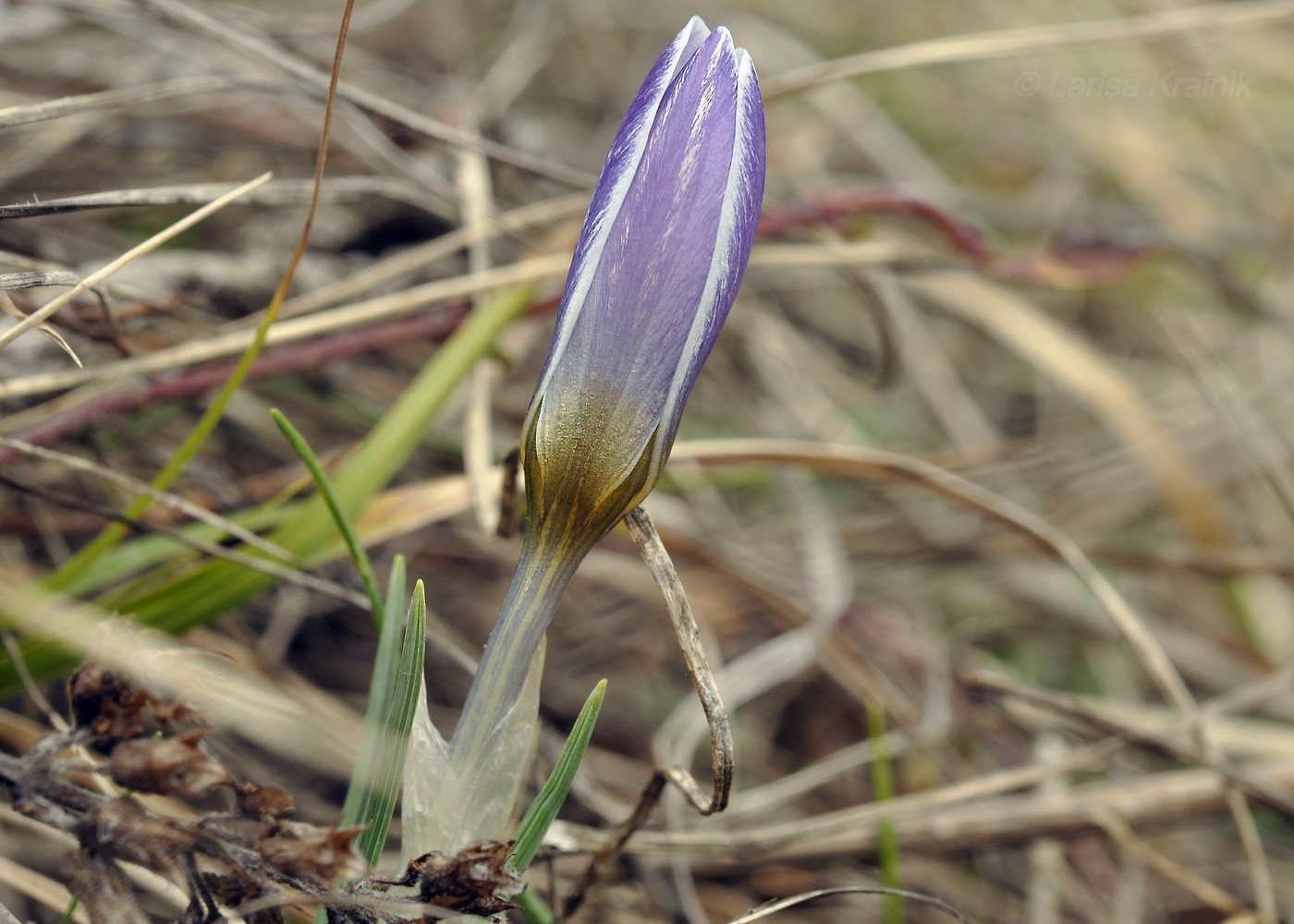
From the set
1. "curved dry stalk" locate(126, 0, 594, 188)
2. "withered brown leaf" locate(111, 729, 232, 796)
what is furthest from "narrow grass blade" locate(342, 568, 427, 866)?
"curved dry stalk" locate(126, 0, 594, 188)

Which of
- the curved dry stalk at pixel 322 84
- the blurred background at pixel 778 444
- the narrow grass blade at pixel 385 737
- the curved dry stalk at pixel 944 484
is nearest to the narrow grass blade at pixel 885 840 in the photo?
the blurred background at pixel 778 444

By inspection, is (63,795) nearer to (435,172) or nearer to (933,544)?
(435,172)

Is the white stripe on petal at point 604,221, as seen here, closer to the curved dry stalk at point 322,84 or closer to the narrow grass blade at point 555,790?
the narrow grass blade at point 555,790

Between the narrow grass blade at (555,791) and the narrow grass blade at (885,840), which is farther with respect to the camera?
the narrow grass blade at (885,840)

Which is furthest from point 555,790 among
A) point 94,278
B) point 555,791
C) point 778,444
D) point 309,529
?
point 778,444

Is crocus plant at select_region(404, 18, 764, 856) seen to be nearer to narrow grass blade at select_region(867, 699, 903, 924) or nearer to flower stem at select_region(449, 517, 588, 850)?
flower stem at select_region(449, 517, 588, 850)

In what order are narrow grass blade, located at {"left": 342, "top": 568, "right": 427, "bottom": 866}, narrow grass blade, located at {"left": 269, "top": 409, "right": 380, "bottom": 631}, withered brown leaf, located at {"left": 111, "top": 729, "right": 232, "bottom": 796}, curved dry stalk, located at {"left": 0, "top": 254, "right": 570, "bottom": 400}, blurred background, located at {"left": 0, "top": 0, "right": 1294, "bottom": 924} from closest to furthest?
withered brown leaf, located at {"left": 111, "top": 729, "right": 232, "bottom": 796} < narrow grass blade, located at {"left": 342, "top": 568, "right": 427, "bottom": 866} < narrow grass blade, located at {"left": 269, "top": 409, "right": 380, "bottom": 631} < curved dry stalk, located at {"left": 0, "top": 254, "right": 570, "bottom": 400} < blurred background, located at {"left": 0, "top": 0, "right": 1294, "bottom": 924}
